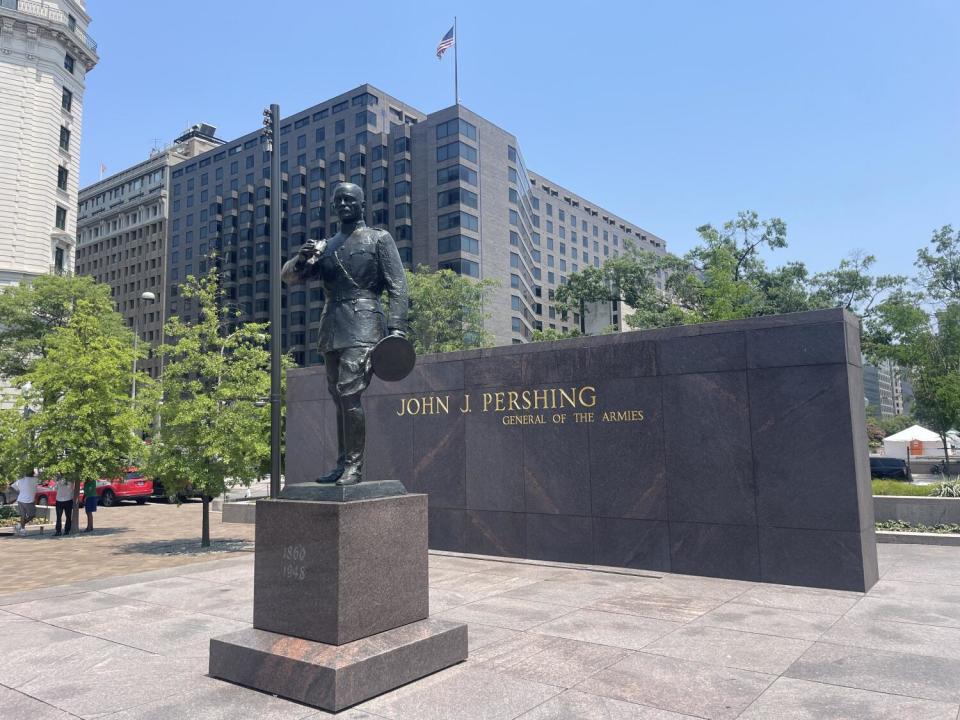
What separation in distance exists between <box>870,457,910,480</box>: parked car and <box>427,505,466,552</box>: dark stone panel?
21.0 m

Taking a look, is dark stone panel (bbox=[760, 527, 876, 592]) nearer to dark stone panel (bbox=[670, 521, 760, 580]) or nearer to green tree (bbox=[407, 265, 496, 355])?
dark stone panel (bbox=[670, 521, 760, 580])

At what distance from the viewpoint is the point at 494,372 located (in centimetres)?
1258

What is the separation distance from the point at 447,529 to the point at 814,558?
20.6 ft

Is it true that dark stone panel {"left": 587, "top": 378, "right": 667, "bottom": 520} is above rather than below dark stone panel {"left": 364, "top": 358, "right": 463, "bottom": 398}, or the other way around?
below

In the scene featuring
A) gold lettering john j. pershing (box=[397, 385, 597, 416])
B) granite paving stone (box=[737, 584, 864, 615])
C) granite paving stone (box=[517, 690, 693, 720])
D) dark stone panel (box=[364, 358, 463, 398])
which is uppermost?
dark stone panel (box=[364, 358, 463, 398])

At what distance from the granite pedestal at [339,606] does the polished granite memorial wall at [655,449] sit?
5362mm

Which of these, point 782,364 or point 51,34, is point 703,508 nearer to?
point 782,364

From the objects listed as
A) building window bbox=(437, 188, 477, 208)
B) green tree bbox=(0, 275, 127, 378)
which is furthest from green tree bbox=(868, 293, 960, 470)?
green tree bbox=(0, 275, 127, 378)

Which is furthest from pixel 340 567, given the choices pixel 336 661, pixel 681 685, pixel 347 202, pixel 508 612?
pixel 347 202

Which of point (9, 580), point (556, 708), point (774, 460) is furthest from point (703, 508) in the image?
point (9, 580)

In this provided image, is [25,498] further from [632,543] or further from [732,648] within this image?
[732,648]

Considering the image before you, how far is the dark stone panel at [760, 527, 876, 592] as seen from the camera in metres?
9.06

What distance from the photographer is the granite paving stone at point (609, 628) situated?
6793 millimetres

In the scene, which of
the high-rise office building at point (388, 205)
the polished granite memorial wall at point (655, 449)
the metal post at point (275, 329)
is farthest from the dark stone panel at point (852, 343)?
the high-rise office building at point (388, 205)
